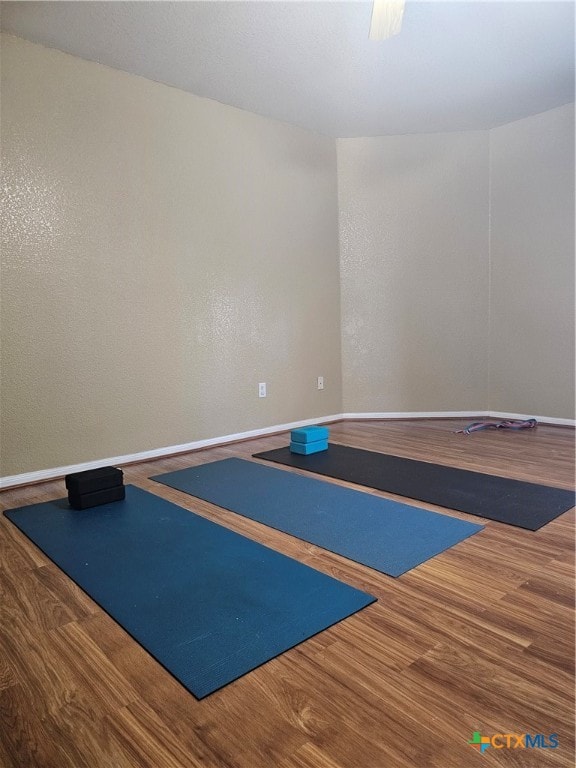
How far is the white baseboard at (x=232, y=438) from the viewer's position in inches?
121

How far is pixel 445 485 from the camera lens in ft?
9.11

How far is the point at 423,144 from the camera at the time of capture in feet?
14.9

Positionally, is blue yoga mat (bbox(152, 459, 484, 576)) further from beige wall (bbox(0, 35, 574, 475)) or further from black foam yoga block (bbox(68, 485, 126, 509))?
beige wall (bbox(0, 35, 574, 475))

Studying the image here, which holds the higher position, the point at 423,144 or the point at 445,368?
the point at 423,144

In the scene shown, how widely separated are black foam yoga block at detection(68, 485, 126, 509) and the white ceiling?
2481 mm

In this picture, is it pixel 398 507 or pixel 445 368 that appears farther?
pixel 445 368

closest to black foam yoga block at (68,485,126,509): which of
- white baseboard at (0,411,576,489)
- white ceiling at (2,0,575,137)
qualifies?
white baseboard at (0,411,576,489)

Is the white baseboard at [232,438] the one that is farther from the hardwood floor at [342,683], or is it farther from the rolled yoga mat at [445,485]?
the hardwood floor at [342,683]

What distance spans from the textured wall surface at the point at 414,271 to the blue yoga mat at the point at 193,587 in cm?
280

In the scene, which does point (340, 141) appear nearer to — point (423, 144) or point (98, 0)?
point (423, 144)

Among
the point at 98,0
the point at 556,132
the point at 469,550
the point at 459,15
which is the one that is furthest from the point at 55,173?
the point at 556,132

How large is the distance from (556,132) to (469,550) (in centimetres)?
370

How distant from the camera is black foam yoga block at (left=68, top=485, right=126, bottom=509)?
2.54 meters

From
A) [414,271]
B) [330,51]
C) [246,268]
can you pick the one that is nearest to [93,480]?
[246,268]
